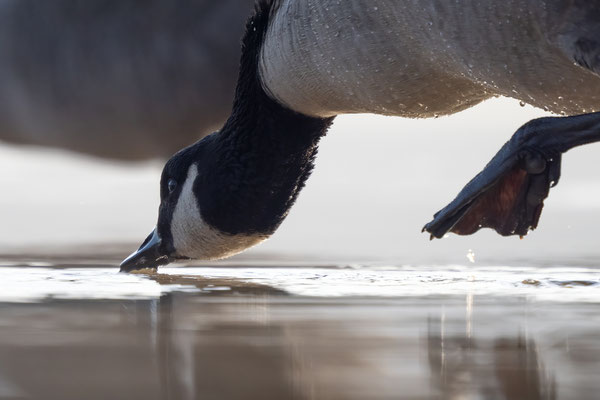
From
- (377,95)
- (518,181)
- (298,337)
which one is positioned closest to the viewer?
(298,337)

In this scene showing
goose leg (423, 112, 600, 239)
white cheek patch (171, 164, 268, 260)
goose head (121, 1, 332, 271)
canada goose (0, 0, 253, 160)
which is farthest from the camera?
canada goose (0, 0, 253, 160)

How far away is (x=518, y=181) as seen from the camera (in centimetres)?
365

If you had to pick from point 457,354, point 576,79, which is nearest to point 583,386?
point 457,354

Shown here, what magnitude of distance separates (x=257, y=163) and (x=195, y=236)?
0.45m

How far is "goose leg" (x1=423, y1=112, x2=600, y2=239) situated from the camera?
3453 millimetres

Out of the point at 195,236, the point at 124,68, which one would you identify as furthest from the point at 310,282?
the point at 124,68

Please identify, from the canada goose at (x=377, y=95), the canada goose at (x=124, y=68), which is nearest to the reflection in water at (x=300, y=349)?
the canada goose at (x=377, y=95)

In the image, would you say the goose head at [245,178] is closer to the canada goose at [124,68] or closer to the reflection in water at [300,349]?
the reflection in water at [300,349]

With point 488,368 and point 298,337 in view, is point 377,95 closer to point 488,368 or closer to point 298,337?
point 298,337

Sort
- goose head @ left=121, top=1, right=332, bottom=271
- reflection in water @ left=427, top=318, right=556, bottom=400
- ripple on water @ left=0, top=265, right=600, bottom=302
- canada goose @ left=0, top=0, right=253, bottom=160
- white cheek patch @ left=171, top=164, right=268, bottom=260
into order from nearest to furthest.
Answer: reflection in water @ left=427, top=318, right=556, bottom=400
ripple on water @ left=0, top=265, right=600, bottom=302
goose head @ left=121, top=1, right=332, bottom=271
white cheek patch @ left=171, top=164, right=268, bottom=260
canada goose @ left=0, top=0, right=253, bottom=160

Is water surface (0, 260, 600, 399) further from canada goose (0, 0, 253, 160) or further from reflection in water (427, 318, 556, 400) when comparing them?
canada goose (0, 0, 253, 160)

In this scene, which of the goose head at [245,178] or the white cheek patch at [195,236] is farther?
the white cheek patch at [195,236]

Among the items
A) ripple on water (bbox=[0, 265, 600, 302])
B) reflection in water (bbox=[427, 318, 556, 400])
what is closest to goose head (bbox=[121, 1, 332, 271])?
ripple on water (bbox=[0, 265, 600, 302])

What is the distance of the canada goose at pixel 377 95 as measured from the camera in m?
3.46
